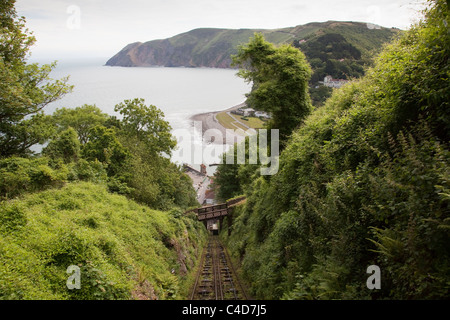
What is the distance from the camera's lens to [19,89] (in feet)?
30.0

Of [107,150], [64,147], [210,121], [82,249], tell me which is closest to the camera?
[82,249]

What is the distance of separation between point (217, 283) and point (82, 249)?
26.8 ft

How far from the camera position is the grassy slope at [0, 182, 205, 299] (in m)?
5.52

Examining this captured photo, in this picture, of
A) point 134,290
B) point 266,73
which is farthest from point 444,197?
point 266,73

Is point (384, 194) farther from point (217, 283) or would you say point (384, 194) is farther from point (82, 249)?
point (217, 283)

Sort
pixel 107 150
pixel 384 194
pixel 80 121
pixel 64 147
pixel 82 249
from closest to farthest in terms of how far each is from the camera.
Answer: pixel 384 194 < pixel 82 249 < pixel 64 147 < pixel 107 150 < pixel 80 121

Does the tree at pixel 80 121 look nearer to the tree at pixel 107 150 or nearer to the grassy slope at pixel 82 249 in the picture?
the tree at pixel 107 150

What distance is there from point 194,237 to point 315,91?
31.5 m

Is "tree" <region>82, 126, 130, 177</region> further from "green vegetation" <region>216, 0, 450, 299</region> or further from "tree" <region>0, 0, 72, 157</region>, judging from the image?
"green vegetation" <region>216, 0, 450, 299</region>

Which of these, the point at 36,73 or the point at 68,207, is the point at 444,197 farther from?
the point at 36,73

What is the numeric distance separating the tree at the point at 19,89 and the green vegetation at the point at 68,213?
0.15 feet

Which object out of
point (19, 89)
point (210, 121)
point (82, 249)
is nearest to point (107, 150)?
point (19, 89)

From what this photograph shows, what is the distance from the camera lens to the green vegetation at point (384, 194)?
12.5 ft
